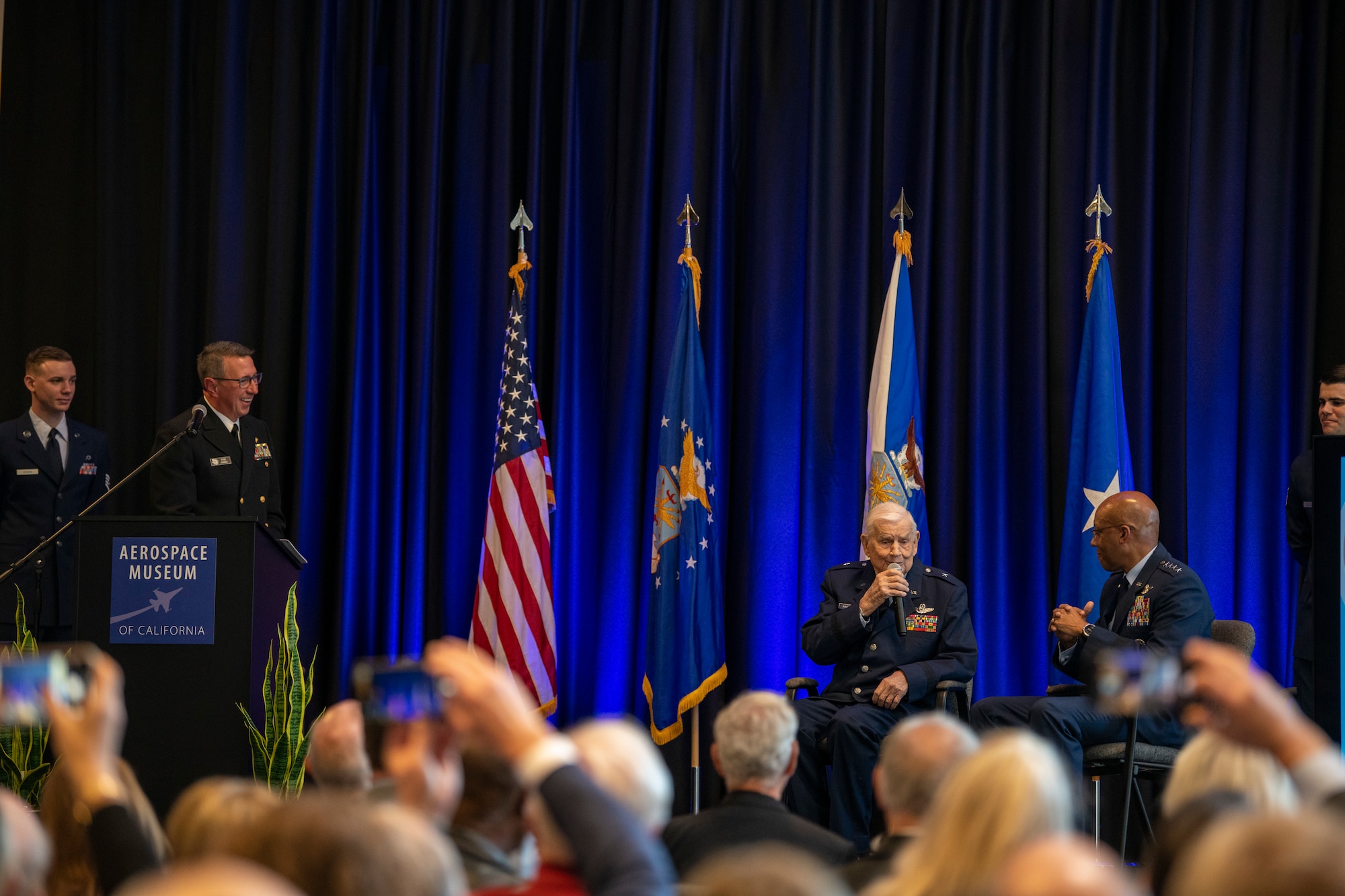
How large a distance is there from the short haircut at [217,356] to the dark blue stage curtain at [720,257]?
71cm

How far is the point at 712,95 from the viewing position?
21.8 ft

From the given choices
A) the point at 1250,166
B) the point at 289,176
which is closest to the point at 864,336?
the point at 1250,166

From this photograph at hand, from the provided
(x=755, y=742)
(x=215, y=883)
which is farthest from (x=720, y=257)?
(x=215, y=883)

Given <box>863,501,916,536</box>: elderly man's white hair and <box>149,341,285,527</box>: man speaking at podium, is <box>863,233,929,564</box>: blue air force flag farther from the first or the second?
<box>149,341,285,527</box>: man speaking at podium

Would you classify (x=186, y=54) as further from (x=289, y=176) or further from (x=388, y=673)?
(x=388, y=673)

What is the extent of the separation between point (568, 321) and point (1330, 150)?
3466mm

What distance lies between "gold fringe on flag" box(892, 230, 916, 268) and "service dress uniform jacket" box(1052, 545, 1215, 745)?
5.93 feet

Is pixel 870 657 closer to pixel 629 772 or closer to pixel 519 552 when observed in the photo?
pixel 519 552

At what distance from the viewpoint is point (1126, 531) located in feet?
17.1

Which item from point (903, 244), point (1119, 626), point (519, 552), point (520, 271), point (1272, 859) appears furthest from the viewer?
point (520, 271)

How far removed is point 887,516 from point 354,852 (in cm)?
423

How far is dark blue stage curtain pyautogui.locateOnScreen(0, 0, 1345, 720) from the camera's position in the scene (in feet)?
20.5

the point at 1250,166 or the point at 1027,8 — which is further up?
the point at 1027,8

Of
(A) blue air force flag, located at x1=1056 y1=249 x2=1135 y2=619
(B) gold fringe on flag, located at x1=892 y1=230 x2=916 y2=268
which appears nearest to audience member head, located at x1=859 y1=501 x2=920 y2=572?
(A) blue air force flag, located at x1=1056 y1=249 x2=1135 y2=619
